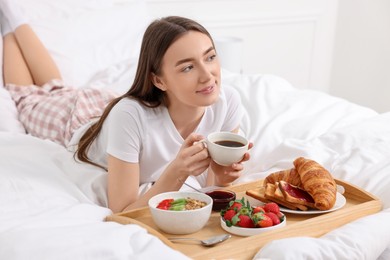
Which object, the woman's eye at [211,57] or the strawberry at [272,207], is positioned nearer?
the strawberry at [272,207]

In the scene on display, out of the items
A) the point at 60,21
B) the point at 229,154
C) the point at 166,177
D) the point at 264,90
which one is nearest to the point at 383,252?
the point at 229,154

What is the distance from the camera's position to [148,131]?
175cm

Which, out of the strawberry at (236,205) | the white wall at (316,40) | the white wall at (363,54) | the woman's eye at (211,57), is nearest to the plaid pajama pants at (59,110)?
the woman's eye at (211,57)

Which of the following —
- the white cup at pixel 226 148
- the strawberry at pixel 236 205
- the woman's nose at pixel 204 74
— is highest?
the woman's nose at pixel 204 74

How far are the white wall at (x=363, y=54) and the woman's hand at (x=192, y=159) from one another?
8.62 ft

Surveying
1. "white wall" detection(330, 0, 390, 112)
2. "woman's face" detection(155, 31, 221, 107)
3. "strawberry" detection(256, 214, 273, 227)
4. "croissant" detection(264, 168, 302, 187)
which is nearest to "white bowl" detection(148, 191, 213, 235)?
"strawberry" detection(256, 214, 273, 227)

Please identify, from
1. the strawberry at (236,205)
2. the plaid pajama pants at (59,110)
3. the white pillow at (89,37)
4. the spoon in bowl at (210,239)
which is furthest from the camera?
the white pillow at (89,37)

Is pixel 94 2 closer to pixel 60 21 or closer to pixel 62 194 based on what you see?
pixel 60 21

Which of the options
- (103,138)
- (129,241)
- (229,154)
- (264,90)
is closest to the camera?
(129,241)

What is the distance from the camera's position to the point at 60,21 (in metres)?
2.72

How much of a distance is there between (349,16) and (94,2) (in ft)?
6.37

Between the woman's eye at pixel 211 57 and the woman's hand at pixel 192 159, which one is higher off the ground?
the woman's eye at pixel 211 57

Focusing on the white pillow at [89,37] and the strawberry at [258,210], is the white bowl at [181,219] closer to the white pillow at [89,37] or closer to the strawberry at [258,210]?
the strawberry at [258,210]

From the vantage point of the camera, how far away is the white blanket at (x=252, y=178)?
1.21 meters
